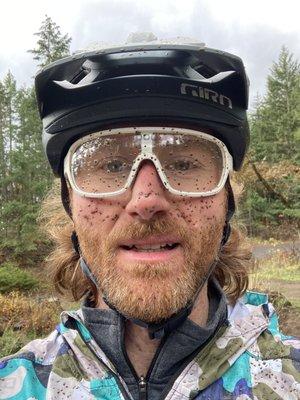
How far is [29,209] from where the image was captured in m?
25.0

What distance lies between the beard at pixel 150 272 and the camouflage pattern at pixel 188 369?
22 cm

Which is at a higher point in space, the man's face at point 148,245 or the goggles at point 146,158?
the goggles at point 146,158

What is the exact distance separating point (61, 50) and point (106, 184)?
26.9 meters

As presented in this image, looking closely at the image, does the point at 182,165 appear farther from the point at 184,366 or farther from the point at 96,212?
the point at 184,366

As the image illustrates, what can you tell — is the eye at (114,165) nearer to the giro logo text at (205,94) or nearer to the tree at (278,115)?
the giro logo text at (205,94)

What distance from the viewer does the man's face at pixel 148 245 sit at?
5.82 feet

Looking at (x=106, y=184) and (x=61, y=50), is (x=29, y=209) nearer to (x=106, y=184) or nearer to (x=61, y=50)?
(x=61, y=50)

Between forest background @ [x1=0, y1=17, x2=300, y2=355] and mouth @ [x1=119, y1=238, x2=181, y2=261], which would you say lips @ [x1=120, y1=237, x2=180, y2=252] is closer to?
mouth @ [x1=119, y1=238, x2=181, y2=261]

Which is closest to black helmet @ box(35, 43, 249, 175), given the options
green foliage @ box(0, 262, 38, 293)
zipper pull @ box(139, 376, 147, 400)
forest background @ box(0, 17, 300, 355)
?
zipper pull @ box(139, 376, 147, 400)

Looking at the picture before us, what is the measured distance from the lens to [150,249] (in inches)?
71.5

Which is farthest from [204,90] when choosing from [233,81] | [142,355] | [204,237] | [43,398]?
[43,398]

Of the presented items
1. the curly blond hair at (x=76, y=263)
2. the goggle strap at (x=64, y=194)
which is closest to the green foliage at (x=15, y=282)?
the curly blond hair at (x=76, y=263)

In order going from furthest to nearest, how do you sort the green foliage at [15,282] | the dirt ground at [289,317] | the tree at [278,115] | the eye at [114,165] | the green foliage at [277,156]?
the tree at [278,115] < the green foliage at [277,156] < the green foliage at [15,282] < the dirt ground at [289,317] < the eye at [114,165]

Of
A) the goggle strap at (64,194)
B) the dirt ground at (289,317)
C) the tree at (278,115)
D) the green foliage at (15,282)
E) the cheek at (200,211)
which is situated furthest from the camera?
the tree at (278,115)
